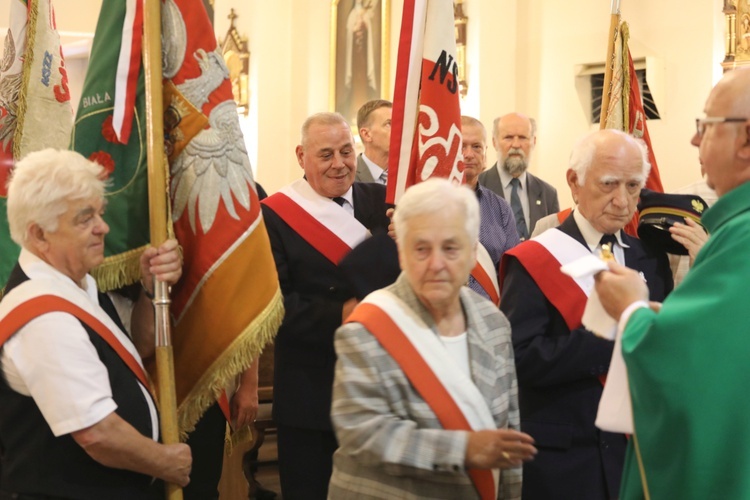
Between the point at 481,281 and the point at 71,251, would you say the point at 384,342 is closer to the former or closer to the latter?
the point at 71,251

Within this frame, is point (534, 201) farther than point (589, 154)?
Yes

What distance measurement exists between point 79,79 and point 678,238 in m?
11.0

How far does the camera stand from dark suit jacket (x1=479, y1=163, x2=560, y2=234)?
22.4ft

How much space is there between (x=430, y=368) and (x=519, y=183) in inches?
171

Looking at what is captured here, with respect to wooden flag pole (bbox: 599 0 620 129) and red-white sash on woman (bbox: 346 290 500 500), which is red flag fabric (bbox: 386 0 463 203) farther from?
wooden flag pole (bbox: 599 0 620 129)

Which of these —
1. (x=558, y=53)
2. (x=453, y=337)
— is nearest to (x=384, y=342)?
(x=453, y=337)

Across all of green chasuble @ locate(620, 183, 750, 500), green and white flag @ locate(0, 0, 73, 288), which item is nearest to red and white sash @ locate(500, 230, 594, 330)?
green chasuble @ locate(620, 183, 750, 500)

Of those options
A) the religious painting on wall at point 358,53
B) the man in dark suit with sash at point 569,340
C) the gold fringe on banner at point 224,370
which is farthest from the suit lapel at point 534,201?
the religious painting on wall at point 358,53

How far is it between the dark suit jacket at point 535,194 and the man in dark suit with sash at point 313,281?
266 centimetres

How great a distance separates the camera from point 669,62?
9.12 m

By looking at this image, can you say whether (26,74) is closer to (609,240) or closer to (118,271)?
(118,271)

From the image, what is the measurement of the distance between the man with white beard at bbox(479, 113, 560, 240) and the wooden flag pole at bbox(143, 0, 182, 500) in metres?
3.90

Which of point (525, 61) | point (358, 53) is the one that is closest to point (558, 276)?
point (525, 61)

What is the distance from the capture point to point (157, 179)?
3.19m
